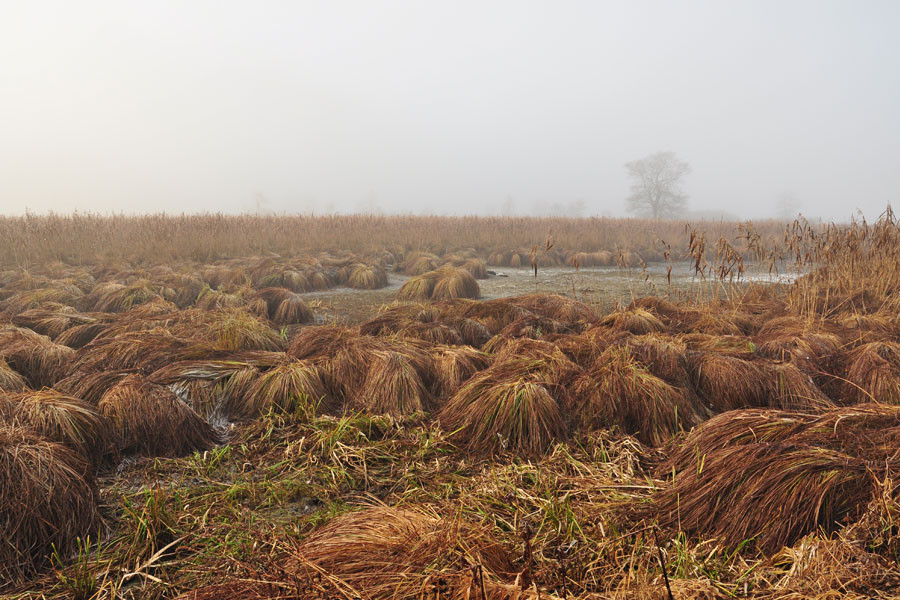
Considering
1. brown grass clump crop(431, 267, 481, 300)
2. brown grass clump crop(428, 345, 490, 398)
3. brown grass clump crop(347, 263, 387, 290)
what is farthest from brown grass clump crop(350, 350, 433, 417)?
brown grass clump crop(347, 263, 387, 290)

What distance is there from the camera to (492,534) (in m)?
1.65

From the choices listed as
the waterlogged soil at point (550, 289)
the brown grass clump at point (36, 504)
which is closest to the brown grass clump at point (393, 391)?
the brown grass clump at point (36, 504)

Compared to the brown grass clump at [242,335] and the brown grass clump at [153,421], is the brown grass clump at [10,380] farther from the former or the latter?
the brown grass clump at [242,335]

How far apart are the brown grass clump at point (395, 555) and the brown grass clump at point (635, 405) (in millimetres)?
1442

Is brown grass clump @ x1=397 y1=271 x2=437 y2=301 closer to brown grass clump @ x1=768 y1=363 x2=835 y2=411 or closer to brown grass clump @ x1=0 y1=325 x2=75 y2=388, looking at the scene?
brown grass clump @ x1=0 y1=325 x2=75 y2=388

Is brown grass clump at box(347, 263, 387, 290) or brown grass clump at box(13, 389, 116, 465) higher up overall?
brown grass clump at box(347, 263, 387, 290)

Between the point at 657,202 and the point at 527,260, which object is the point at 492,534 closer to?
the point at 527,260

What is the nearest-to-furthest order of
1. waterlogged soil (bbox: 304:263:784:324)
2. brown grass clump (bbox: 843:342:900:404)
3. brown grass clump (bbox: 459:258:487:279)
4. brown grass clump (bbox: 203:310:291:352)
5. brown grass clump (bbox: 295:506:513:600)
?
brown grass clump (bbox: 295:506:513:600) < brown grass clump (bbox: 843:342:900:404) < brown grass clump (bbox: 203:310:291:352) < waterlogged soil (bbox: 304:263:784:324) < brown grass clump (bbox: 459:258:487:279)

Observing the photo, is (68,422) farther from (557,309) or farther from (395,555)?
(557,309)

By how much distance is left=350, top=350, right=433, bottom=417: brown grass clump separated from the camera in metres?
3.06

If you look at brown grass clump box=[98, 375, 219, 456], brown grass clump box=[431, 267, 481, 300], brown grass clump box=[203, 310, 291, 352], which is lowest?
brown grass clump box=[98, 375, 219, 456]

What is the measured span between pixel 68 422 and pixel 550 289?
732 centimetres

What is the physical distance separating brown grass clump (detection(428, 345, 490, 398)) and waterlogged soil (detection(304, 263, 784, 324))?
7.45ft

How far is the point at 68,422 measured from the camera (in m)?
2.35
